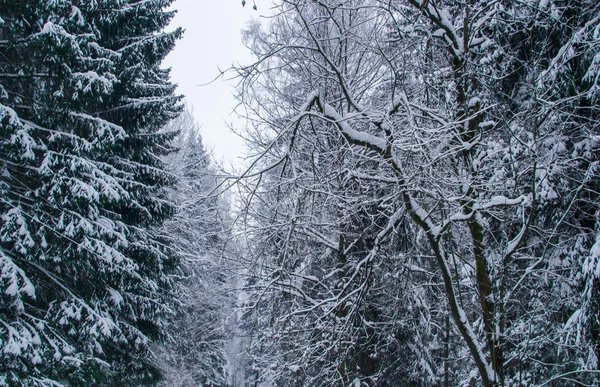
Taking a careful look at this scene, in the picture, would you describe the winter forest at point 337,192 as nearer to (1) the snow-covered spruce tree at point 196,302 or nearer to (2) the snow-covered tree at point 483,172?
(2) the snow-covered tree at point 483,172

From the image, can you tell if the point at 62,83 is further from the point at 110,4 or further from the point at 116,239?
the point at 116,239

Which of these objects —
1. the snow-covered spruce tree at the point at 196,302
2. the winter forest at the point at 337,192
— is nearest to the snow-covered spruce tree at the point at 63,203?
the winter forest at the point at 337,192

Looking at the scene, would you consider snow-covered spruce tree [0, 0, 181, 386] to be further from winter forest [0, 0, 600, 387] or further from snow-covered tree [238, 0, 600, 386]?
snow-covered tree [238, 0, 600, 386]

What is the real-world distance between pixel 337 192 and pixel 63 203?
16.2 feet

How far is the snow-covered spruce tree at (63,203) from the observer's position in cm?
602

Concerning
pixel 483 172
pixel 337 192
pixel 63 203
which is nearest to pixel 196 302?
pixel 63 203

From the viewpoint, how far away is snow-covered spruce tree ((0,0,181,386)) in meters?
6.02

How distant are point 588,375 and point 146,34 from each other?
1038 centimetres

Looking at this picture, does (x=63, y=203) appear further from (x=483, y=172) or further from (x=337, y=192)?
(x=483, y=172)

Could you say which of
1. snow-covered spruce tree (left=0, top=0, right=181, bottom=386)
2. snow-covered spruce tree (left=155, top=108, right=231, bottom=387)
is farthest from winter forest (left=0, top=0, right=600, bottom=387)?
snow-covered spruce tree (left=155, top=108, right=231, bottom=387)

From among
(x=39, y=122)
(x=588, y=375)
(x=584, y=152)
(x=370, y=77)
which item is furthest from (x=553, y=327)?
(x=39, y=122)

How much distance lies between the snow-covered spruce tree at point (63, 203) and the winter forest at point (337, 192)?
4 cm

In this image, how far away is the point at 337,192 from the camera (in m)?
4.56

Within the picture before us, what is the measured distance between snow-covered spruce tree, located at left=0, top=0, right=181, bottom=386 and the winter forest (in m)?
0.04
